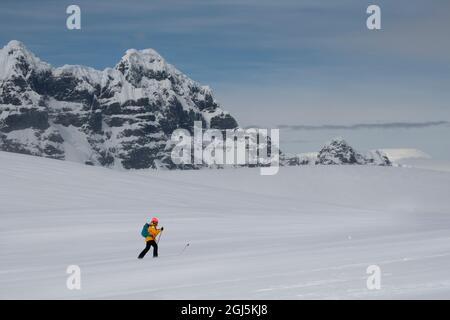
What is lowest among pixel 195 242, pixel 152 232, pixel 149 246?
pixel 195 242

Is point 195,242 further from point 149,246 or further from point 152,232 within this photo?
point 152,232

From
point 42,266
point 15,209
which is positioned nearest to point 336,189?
point 15,209

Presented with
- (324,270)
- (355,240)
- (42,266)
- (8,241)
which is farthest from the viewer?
(8,241)

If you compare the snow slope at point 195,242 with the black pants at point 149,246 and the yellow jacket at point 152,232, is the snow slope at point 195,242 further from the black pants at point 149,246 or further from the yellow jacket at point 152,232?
the yellow jacket at point 152,232

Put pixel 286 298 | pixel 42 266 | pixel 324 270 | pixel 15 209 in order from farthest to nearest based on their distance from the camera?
pixel 15 209 < pixel 42 266 < pixel 324 270 < pixel 286 298

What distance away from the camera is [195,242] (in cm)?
2369

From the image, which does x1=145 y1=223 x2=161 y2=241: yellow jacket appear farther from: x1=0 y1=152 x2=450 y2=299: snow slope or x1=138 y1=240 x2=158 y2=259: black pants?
x1=0 y1=152 x2=450 y2=299: snow slope

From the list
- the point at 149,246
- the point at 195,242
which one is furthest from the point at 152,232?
the point at 195,242

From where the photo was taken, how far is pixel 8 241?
24.6 m

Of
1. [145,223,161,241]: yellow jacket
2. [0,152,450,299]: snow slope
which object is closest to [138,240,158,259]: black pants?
[145,223,161,241]: yellow jacket
